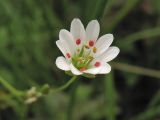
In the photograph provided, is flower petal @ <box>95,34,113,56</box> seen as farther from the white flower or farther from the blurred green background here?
the blurred green background

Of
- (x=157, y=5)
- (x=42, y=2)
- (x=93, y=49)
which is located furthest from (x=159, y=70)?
(x=93, y=49)

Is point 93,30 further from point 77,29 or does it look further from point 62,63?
point 62,63

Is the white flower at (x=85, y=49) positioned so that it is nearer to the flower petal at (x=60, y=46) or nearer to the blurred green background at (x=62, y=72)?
the flower petal at (x=60, y=46)

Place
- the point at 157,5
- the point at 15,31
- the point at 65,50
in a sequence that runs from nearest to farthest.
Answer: the point at 65,50, the point at 15,31, the point at 157,5

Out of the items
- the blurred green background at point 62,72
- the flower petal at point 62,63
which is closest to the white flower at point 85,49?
the flower petal at point 62,63

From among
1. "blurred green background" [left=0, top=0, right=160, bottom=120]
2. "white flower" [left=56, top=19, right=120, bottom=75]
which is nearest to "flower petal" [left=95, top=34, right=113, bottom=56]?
"white flower" [left=56, top=19, right=120, bottom=75]

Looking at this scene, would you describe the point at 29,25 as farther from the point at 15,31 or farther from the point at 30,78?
the point at 30,78

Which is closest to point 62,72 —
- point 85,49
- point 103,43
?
point 85,49
